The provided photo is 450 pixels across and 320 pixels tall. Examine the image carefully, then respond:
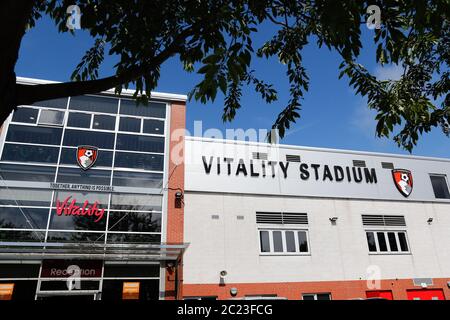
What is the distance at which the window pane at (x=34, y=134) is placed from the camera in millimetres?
15219

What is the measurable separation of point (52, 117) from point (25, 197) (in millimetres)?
3893

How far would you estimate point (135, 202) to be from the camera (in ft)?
49.8

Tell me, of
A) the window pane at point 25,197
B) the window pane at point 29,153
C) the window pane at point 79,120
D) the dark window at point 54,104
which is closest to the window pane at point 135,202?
the window pane at point 25,197

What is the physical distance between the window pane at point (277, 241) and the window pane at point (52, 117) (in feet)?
36.7

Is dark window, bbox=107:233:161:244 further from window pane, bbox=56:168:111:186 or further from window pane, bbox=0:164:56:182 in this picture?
window pane, bbox=0:164:56:182

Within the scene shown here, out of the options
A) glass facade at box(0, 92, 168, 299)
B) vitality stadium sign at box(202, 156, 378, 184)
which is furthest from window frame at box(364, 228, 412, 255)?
glass facade at box(0, 92, 168, 299)

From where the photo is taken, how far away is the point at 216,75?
3.39 metres

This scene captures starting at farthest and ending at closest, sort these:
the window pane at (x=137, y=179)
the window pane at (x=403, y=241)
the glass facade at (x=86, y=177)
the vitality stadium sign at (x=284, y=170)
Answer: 1. the window pane at (x=403, y=241)
2. the vitality stadium sign at (x=284, y=170)
3. the window pane at (x=137, y=179)
4. the glass facade at (x=86, y=177)

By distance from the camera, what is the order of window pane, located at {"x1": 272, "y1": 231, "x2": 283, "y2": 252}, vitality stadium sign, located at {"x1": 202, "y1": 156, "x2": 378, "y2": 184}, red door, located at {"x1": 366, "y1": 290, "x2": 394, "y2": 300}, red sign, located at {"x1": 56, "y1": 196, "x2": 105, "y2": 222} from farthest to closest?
vitality stadium sign, located at {"x1": 202, "y1": 156, "x2": 378, "y2": 184} → red door, located at {"x1": 366, "y1": 290, "x2": 394, "y2": 300} → window pane, located at {"x1": 272, "y1": 231, "x2": 283, "y2": 252} → red sign, located at {"x1": 56, "y1": 196, "x2": 105, "y2": 222}

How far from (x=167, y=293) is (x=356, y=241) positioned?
379 inches

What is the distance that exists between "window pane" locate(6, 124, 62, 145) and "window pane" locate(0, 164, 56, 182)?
1273 millimetres

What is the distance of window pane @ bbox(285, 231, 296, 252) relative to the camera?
16.6 metres

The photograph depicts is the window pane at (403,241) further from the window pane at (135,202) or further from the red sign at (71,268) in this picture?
the red sign at (71,268)
